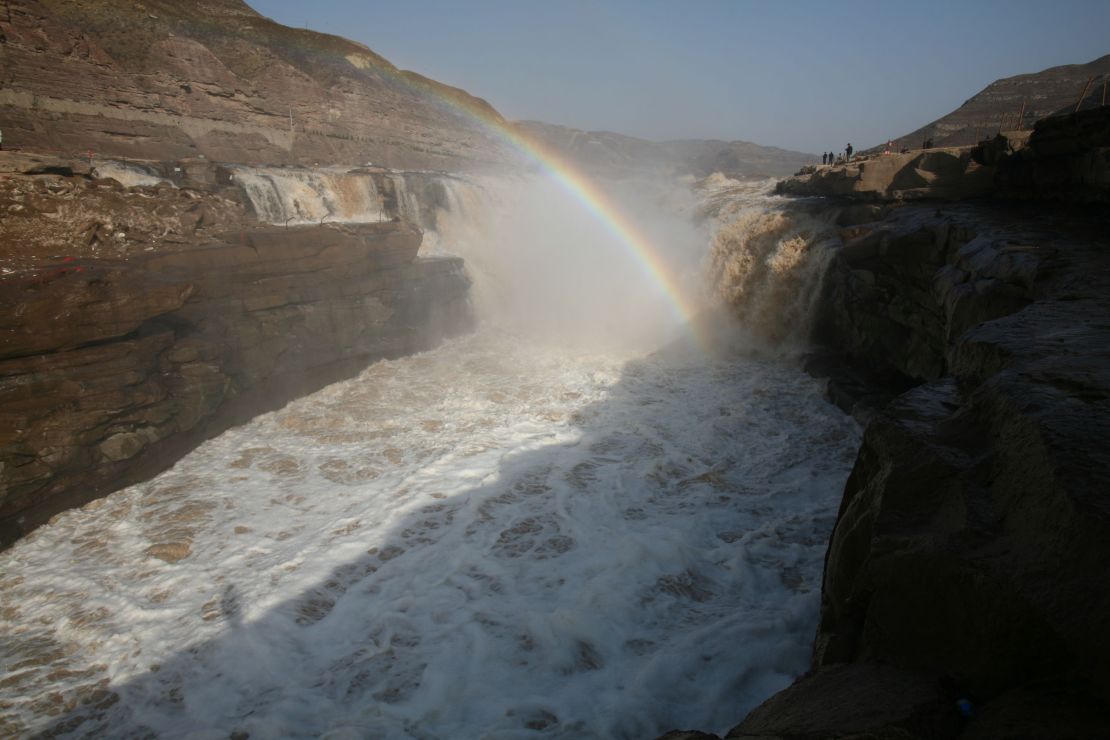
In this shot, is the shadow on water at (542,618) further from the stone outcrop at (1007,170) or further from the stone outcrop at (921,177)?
the stone outcrop at (921,177)

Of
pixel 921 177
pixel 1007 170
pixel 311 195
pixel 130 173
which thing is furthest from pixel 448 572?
pixel 130 173

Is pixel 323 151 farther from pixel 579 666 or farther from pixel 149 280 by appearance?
pixel 579 666

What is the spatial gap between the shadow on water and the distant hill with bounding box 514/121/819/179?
42.5m

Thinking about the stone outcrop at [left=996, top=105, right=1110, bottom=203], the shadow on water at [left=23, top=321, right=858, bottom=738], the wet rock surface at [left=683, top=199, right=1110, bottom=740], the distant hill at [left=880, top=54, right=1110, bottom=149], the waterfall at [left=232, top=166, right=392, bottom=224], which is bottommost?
the shadow on water at [left=23, top=321, right=858, bottom=738]

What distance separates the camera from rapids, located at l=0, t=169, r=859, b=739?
4.27 meters

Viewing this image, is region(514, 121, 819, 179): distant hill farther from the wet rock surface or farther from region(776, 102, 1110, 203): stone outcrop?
the wet rock surface

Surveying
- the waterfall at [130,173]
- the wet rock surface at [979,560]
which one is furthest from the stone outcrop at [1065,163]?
the waterfall at [130,173]

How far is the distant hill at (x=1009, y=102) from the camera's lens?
1041 inches

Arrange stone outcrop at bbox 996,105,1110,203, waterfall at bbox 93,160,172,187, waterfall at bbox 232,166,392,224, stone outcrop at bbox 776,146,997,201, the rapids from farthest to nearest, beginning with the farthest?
waterfall at bbox 232,166,392,224
waterfall at bbox 93,160,172,187
stone outcrop at bbox 776,146,997,201
stone outcrop at bbox 996,105,1110,203
the rapids

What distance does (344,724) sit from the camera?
4.04 m

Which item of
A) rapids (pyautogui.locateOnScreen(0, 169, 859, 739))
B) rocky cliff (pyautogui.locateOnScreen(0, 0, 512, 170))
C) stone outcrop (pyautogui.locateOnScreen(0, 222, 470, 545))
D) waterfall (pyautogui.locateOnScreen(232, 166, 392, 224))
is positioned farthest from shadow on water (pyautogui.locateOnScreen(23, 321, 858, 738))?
rocky cliff (pyautogui.locateOnScreen(0, 0, 512, 170))

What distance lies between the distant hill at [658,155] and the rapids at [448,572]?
4135 centimetres

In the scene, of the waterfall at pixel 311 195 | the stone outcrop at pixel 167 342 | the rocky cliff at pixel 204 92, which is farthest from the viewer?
the rocky cliff at pixel 204 92

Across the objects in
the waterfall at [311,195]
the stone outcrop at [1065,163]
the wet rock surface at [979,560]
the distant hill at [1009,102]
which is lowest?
the wet rock surface at [979,560]
